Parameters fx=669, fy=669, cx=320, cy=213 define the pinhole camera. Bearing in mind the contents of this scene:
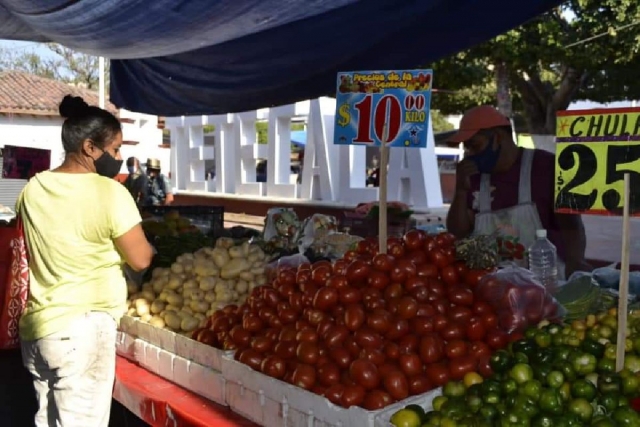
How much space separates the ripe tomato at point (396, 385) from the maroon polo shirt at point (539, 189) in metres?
1.97

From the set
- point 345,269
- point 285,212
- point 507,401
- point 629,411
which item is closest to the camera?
point 629,411

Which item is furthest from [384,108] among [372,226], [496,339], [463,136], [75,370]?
[372,226]

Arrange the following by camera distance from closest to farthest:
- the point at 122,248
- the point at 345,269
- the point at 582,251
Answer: the point at 122,248 < the point at 345,269 < the point at 582,251

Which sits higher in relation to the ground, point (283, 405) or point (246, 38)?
point (246, 38)

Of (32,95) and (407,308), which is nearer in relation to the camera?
(407,308)

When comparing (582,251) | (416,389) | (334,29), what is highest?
(334,29)

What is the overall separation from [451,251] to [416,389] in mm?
869

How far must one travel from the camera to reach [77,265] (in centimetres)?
269

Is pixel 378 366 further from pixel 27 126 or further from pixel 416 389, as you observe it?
pixel 27 126

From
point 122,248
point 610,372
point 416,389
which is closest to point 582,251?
point 610,372

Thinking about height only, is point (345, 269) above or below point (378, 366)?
above

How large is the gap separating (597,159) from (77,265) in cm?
214

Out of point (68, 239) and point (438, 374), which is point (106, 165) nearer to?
point (68, 239)

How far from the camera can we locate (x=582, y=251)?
14.1 ft
